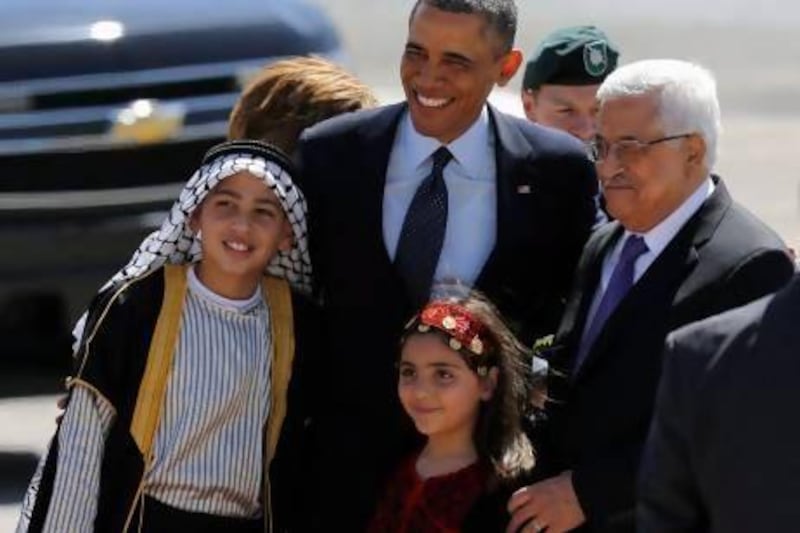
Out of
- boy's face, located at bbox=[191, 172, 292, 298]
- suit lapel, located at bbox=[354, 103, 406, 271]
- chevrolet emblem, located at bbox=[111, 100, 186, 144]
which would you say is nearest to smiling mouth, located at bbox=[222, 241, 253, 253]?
boy's face, located at bbox=[191, 172, 292, 298]

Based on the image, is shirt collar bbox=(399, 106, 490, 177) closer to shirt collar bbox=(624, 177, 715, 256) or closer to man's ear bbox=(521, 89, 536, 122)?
shirt collar bbox=(624, 177, 715, 256)

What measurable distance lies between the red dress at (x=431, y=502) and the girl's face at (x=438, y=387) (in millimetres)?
103

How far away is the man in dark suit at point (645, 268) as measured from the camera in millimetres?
4707

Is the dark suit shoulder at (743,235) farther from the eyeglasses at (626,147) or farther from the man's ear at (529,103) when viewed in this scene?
the man's ear at (529,103)

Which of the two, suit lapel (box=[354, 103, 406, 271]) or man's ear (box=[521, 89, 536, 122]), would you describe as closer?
suit lapel (box=[354, 103, 406, 271])

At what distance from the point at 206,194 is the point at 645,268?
987 millimetres

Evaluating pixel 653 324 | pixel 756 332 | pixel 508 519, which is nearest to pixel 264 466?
pixel 508 519

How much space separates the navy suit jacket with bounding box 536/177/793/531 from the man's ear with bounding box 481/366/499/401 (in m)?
0.27

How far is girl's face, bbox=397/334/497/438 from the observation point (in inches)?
199

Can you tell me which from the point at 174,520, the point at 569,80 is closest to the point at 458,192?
the point at 174,520

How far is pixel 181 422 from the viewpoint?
5086mm

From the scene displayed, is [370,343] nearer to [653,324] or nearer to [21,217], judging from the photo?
[653,324]

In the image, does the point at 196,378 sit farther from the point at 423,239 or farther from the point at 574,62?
the point at 574,62

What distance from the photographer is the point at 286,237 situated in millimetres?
5238
